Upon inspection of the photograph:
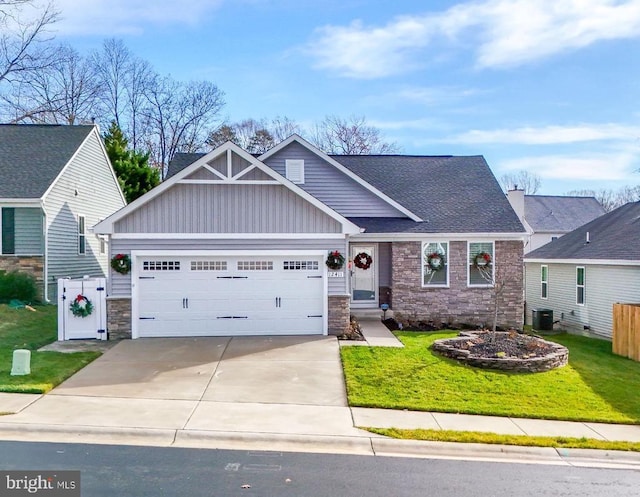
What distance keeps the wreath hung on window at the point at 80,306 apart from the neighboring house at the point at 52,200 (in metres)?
2.55

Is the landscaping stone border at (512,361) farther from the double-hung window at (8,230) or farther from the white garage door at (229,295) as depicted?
the double-hung window at (8,230)

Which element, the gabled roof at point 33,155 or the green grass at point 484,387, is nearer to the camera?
the green grass at point 484,387

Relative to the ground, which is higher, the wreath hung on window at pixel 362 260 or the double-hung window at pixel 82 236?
the double-hung window at pixel 82 236

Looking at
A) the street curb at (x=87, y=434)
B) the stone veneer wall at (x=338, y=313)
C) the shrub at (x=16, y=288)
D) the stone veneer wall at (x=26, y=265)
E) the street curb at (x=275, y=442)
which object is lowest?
the street curb at (x=275, y=442)

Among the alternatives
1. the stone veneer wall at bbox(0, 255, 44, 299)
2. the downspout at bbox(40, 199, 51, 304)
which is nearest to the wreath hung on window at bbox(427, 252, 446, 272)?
the downspout at bbox(40, 199, 51, 304)

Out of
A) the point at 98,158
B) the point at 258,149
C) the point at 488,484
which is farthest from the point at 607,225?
the point at 258,149

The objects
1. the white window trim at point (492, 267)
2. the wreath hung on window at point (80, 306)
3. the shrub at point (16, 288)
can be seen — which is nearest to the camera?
the wreath hung on window at point (80, 306)

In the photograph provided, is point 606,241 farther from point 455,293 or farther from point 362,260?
point 362,260

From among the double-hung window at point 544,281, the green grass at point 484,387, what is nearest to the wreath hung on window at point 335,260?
the green grass at point 484,387

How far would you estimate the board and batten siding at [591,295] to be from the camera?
16797 mm

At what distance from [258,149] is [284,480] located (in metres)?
37.1

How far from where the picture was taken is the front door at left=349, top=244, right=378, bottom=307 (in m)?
17.5

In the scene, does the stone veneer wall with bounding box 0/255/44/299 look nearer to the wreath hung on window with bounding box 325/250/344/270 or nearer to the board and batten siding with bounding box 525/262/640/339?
the wreath hung on window with bounding box 325/250/344/270

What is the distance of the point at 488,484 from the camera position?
5969 millimetres
